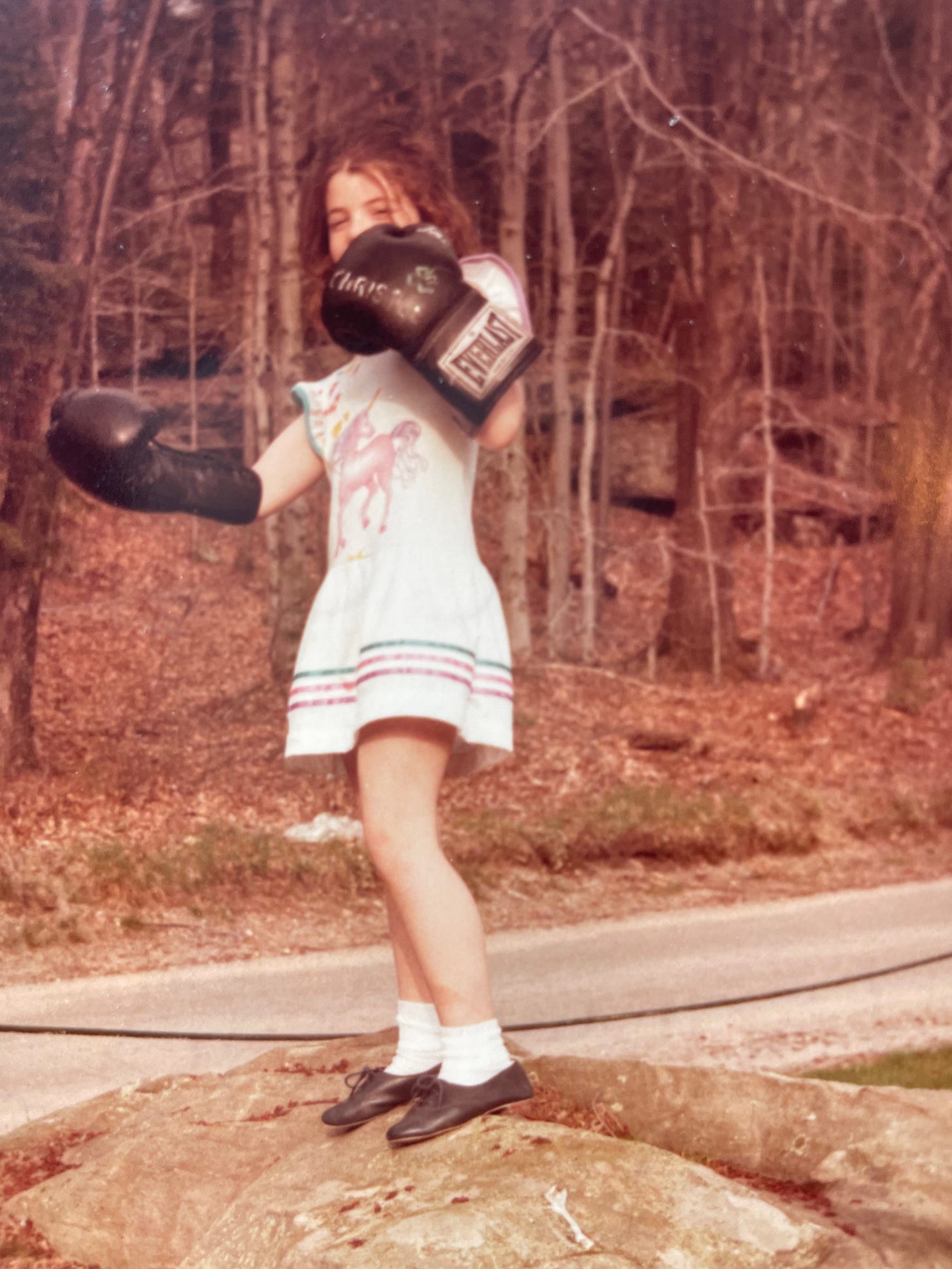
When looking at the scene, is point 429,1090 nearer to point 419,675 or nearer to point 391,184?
point 419,675

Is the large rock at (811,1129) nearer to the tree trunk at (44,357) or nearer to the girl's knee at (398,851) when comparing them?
the girl's knee at (398,851)

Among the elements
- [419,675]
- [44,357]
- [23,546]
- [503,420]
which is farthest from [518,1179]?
[44,357]

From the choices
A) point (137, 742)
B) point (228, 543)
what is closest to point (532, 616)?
point (228, 543)

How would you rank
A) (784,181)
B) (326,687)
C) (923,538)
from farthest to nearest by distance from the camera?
Result: 1. (784,181)
2. (923,538)
3. (326,687)

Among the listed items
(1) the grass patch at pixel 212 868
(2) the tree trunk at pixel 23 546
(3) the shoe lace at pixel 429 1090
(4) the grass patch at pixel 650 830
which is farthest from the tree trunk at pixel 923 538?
(2) the tree trunk at pixel 23 546

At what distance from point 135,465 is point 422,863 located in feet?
2.30

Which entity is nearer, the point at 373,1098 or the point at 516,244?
the point at 373,1098

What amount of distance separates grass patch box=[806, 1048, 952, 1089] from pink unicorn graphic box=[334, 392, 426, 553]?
141 cm

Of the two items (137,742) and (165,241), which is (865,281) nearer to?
(165,241)

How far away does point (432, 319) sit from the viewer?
1.69 meters

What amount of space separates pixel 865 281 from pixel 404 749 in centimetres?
243

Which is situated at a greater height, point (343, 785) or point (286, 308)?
point (286, 308)

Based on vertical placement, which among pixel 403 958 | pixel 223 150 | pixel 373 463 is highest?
pixel 223 150

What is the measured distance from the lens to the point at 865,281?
362cm
